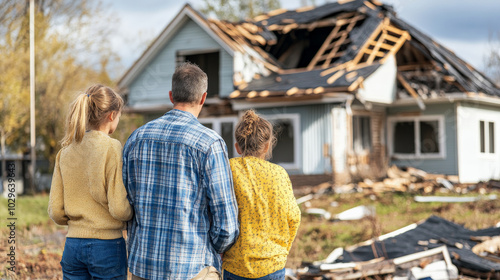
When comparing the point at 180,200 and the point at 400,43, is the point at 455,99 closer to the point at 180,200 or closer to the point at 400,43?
the point at 400,43

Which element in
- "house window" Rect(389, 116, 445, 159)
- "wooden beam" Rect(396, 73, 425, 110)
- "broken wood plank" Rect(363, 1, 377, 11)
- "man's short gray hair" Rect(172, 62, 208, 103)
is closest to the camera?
"man's short gray hair" Rect(172, 62, 208, 103)

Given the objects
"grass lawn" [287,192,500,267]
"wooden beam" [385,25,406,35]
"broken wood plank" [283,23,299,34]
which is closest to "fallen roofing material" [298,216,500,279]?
"grass lawn" [287,192,500,267]

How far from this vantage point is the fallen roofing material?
18.8 ft

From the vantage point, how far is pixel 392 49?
1730 centimetres

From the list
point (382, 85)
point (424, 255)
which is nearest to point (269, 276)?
point (424, 255)

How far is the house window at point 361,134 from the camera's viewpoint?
1745 centimetres

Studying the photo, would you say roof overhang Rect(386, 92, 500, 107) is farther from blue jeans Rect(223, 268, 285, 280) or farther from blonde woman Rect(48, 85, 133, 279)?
blonde woman Rect(48, 85, 133, 279)

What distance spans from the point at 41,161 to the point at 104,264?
25194 mm

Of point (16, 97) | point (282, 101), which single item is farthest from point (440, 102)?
point (16, 97)

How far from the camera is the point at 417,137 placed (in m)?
17.9

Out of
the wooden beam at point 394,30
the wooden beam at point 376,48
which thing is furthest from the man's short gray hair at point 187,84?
the wooden beam at point 394,30

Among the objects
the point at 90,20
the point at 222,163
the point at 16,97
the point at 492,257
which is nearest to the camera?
the point at 222,163

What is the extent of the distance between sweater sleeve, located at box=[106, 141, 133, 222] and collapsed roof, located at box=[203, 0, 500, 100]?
1263 cm

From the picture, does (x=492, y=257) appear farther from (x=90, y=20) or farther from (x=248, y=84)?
(x=90, y=20)
